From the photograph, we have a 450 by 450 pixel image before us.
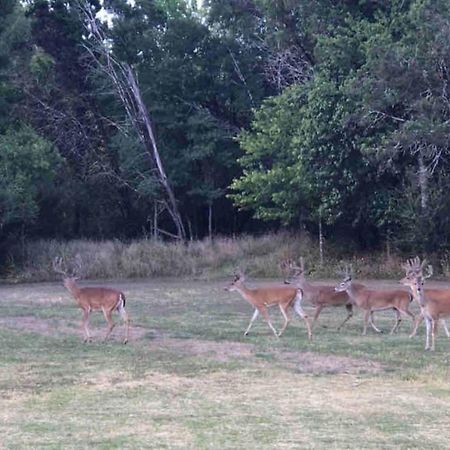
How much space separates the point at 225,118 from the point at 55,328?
21114 millimetres

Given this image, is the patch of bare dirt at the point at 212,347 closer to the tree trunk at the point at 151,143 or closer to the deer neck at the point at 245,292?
the deer neck at the point at 245,292

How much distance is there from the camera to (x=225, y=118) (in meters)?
38.3

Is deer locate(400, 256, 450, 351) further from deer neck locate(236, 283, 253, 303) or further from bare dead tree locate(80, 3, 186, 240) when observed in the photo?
bare dead tree locate(80, 3, 186, 240)

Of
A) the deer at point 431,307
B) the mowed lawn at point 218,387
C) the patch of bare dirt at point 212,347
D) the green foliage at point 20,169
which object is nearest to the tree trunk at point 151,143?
the green foliage at point 20,169

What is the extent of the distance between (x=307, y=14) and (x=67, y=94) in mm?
11112

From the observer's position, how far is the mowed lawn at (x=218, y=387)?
31.4ft

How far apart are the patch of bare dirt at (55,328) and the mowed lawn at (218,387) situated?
36mm

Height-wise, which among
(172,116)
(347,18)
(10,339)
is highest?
(347,18)

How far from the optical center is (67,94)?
38.4 metres

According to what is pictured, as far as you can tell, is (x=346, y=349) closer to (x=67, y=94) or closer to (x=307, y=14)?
(x=307, y=14)

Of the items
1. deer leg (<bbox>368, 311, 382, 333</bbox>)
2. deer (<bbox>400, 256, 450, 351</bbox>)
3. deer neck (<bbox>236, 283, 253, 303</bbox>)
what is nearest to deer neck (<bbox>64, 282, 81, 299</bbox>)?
deer neck (<bbox>236, 283, 253, 303</bbox>)

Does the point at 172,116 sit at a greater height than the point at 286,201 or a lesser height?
greater

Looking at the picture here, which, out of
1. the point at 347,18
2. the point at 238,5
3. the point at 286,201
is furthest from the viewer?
the point at 238,5

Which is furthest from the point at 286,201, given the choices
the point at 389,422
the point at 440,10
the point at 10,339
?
the point at 389,422
